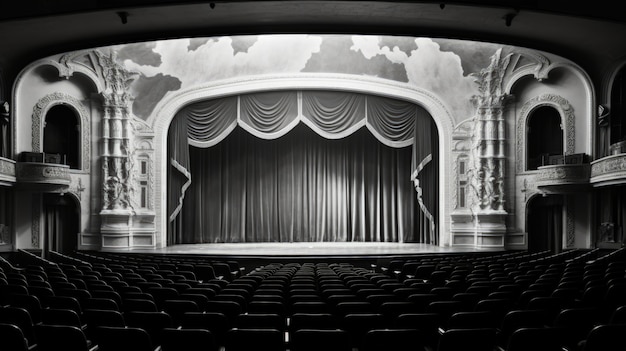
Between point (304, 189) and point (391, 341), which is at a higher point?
point (304, 189)

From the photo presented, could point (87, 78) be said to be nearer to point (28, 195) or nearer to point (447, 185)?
point (28, 195)

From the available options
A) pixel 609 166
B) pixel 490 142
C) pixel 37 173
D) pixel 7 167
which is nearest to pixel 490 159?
pixel 490 142

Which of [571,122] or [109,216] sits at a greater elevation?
[571,122]

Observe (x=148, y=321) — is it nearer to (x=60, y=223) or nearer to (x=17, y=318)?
(x=17, y=318)

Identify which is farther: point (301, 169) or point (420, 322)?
point (301, 169)

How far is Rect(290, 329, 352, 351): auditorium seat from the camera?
3639mm

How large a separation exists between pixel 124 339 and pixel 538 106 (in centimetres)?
1730

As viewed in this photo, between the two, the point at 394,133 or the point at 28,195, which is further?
the point at 394,133

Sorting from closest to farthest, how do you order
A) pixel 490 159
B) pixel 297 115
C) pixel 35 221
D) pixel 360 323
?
pixel 360 323 < pixel 35 221 < pixel 490 159 < pixel 297 115

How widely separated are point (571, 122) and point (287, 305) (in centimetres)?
1446

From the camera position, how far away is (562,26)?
13.1m

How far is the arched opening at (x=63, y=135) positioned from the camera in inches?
708

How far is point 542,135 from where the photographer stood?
1873cm

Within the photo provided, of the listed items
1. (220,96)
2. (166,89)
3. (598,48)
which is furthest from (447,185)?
(166,89)
